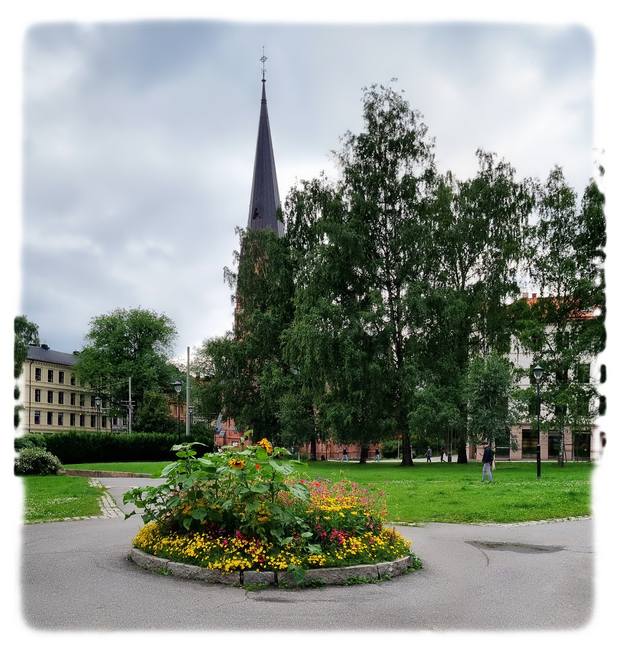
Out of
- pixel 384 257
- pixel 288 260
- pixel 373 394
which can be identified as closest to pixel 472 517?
pixel 373 394

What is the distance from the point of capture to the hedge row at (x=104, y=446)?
150 ft

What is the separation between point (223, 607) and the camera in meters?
7.34

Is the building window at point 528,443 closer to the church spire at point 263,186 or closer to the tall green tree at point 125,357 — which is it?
the church spire at point 263,186

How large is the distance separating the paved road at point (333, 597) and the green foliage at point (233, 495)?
90cm

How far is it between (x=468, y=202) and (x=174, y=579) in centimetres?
3683

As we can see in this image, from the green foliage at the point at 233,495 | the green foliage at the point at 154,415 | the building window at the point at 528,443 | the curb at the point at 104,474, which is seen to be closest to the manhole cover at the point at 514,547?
the green foliage at the point at 233,495

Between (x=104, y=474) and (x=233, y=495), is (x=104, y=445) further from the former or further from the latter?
(x=233, y=495)

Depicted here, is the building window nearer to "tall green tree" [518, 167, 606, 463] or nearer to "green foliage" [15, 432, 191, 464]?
"tall green tree" [518, 167, 606, 463]

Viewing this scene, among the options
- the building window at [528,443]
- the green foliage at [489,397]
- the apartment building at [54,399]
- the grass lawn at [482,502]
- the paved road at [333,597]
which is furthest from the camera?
the apartment building at [54,399]

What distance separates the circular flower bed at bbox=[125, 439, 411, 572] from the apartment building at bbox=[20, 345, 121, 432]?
87.0 metres

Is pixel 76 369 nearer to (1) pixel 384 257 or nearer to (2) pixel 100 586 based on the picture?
(1) pixel 384 257

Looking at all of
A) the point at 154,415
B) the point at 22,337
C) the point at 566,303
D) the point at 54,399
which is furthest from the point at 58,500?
the point at 54,399

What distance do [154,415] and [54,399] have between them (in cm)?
3272

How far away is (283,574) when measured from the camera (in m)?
8.41
